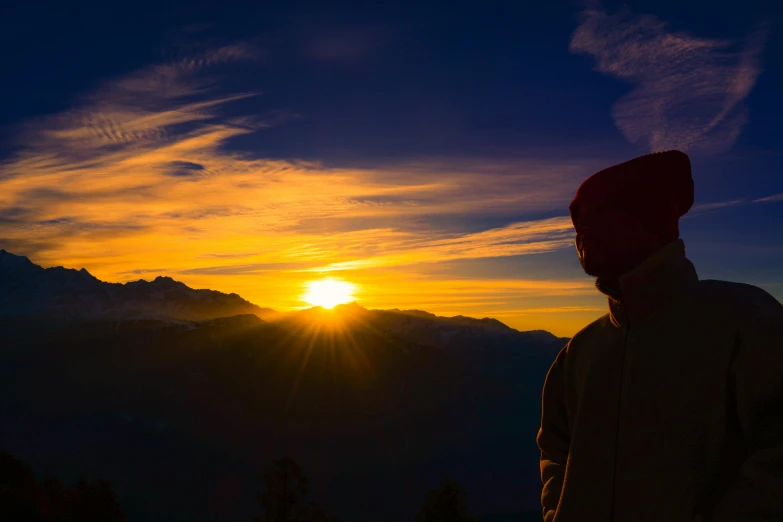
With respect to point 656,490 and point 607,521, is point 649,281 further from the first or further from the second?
point 607,521

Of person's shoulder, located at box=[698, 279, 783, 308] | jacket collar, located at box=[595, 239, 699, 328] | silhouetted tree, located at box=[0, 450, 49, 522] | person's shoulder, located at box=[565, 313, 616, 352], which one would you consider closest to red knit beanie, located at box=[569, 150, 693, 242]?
jacket collar, located at box=[595, 239, 699, 328]

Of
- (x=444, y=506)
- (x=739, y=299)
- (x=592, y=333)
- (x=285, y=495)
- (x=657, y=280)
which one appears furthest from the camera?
(x=444, y=506)

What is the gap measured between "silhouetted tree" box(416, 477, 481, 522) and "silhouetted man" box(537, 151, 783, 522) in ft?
105

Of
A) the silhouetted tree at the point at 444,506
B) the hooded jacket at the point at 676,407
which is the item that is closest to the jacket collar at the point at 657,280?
the hooded jacket at the point at 676,407

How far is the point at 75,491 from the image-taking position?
32.4 m

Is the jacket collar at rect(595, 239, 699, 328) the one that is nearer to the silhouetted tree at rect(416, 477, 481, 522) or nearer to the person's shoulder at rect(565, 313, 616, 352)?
the person's shoulder at rect(565, 313, 616, 352)

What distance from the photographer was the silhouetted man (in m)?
2.65

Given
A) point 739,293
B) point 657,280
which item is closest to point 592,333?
point 657,280

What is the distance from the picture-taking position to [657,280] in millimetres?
3090

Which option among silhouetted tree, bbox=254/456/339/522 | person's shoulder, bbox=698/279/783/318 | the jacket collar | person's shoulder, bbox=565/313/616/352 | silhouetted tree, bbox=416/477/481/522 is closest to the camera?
person's shoulder, bbox=698/279/783/318

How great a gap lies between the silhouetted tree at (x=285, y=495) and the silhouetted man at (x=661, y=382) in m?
28.4

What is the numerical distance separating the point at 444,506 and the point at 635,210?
33709 millimetres

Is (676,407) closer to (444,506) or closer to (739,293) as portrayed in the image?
(739,293)

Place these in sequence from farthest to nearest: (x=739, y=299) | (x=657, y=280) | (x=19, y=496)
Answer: (x=19, y=496)
(x=657, y=280)
(x=739, y=299)
